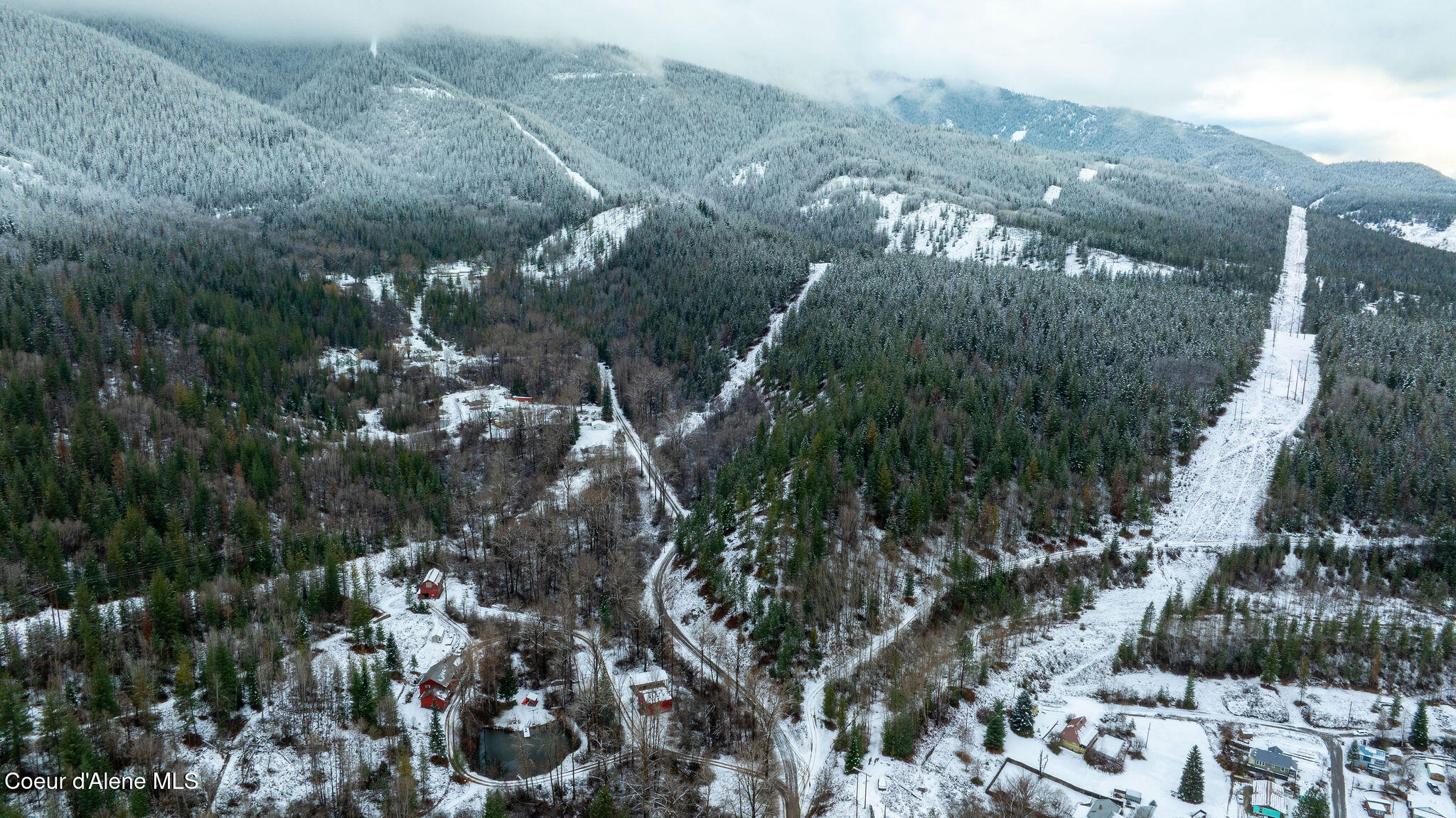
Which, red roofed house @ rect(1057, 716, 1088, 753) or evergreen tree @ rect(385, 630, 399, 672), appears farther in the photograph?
evergreen tree @ rect(385, 630, 399, 672)

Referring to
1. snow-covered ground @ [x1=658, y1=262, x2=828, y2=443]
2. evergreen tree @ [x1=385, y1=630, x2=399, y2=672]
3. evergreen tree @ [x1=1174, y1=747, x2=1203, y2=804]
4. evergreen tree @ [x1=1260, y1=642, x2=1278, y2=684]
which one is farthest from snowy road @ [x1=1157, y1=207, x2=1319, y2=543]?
evergreen tree @ [x1=385, y1=630, x2=399, y2=672]

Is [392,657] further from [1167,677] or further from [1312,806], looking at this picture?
[1312,806]

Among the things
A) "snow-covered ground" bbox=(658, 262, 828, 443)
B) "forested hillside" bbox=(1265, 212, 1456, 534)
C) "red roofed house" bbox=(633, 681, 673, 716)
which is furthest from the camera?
"snow-covered ground" bbox=(658, 262, 828, 443)

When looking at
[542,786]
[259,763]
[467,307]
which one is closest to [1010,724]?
[542,786]

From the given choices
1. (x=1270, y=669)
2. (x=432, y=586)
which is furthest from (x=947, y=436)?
(x=432, y=586)

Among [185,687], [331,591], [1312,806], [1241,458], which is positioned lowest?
[185,687]

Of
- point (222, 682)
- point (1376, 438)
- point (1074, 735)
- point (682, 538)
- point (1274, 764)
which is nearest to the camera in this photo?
point (1274, 764)

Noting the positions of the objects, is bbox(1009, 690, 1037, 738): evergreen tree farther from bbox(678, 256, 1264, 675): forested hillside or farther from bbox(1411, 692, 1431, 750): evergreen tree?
bbox(1411, 692, 1431, 750): evergreen tree
